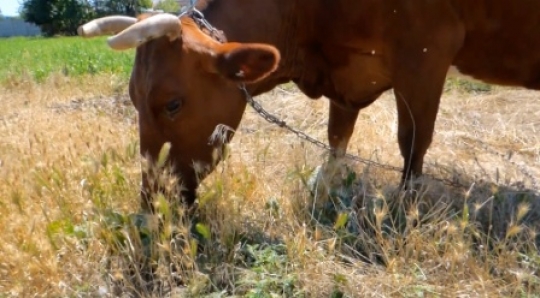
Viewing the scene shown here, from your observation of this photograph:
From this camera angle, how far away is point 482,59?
3.97 m

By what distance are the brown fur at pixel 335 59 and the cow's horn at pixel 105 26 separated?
0.79 feet

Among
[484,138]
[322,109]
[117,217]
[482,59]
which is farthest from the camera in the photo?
[322,109]

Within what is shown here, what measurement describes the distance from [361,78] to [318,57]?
30 cm

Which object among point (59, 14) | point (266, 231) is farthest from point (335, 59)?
point (59, 14)

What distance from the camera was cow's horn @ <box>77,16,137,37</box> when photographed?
320 centimetres

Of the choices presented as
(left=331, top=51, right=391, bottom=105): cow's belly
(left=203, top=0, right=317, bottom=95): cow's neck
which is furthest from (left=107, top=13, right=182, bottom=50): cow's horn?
(left=331, top=51, right=391, bottom=105): cow's belly

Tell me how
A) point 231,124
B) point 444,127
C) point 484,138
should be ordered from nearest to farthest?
point 231,124 → point 484,138 → point 444,127

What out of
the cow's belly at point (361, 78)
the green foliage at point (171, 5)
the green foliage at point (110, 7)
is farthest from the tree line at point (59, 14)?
the cow's belly at point (361, 78)

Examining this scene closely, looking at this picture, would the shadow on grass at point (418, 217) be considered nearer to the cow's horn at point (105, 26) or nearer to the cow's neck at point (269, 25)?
the cow's neck at point (269, 25)

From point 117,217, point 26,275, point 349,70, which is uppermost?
point 349,70

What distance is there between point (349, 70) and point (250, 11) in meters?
0.75

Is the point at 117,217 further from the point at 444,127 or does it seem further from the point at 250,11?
the point at 444,127

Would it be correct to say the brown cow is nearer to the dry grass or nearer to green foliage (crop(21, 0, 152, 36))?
the dry grass

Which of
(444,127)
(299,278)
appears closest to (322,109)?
(444,127)
